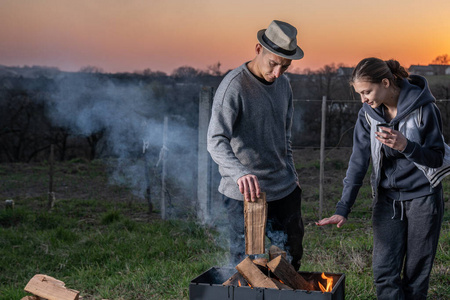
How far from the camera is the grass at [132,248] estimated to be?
442 centimetres

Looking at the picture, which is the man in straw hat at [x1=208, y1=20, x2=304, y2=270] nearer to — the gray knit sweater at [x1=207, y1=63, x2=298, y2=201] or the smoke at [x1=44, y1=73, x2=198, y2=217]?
the gray knit sweater at [x1=207, y1=63, x2=298, y2=201]

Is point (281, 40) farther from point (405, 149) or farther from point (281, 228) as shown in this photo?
point (281, 228)

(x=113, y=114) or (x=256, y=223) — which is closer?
(x=256, y=223)

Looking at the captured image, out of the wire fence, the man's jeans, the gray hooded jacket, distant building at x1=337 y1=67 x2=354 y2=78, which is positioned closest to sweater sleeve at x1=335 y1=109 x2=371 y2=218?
the gray hooded jacket

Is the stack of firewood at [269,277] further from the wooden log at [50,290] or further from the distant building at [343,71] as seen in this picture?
the distant building at [343,71]

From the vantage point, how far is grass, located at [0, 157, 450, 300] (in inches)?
174

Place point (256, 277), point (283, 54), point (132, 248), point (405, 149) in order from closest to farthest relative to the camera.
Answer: point (405, 149), point (256, 277), point (283, 54), point (132, 248)

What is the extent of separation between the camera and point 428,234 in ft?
9.52

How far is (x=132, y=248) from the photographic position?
5.69 meters

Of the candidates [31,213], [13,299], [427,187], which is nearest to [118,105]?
[31,213]

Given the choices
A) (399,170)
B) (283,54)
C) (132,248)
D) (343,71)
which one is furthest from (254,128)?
(343,71)

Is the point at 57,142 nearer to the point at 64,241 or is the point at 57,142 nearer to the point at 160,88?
the point at 160,88

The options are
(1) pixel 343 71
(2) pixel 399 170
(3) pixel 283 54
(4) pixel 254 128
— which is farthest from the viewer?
(1) pixel 343 71

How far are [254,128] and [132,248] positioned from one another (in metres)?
3.05
